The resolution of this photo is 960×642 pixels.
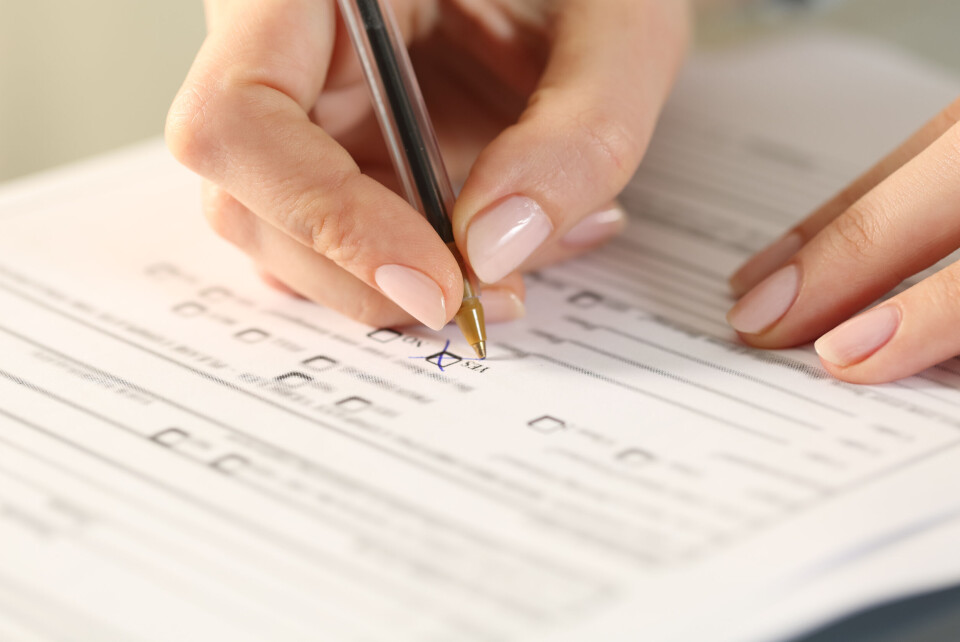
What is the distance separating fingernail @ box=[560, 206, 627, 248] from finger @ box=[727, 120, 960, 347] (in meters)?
0.13

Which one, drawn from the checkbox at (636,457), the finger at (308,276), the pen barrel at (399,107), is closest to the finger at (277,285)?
the finger at (308,276)

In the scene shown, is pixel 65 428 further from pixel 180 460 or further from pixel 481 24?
pixel 481 24

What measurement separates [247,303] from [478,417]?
0.19 meters

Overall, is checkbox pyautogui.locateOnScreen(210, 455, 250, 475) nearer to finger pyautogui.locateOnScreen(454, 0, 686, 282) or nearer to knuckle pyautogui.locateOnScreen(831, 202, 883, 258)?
finger pyautogui.locateOnScreen(454, 0, 686, 282)

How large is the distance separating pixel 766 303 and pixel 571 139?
0.13 m

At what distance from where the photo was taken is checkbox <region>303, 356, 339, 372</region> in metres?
0.47

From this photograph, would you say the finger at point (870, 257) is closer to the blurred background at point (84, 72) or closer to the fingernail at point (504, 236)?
A: the fingernail at point (504, 236)

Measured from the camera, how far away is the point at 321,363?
0.48 m

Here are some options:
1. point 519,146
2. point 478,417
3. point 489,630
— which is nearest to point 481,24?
point 519,146

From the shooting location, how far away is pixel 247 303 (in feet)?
1.79

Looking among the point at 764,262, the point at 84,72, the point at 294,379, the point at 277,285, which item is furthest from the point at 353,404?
the point at 84,72

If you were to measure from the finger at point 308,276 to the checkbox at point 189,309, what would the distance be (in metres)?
0.04

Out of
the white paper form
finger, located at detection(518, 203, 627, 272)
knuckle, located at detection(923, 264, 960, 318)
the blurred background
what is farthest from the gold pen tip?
the blurred background

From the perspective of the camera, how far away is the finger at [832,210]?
54cm
